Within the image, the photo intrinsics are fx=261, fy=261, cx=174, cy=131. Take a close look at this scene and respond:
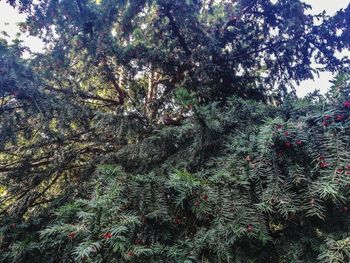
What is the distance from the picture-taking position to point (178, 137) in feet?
8.13

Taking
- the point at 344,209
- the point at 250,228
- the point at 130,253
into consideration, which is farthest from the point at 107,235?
the point at 344,209

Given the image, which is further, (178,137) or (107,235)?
(178,137)

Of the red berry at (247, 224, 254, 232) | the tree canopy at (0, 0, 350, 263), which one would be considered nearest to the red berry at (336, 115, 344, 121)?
the tree canopy at (0, 0, 350, 263)

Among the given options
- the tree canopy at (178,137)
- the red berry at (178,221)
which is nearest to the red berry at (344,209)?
the tree canopy at (178,137)

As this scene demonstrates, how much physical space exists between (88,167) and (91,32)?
1830mm

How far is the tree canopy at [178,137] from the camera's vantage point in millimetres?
1393

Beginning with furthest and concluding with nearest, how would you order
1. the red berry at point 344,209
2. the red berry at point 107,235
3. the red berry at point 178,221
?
the red berry at point 178,221, the red berry at point 344,209, the red berry at point 107,235

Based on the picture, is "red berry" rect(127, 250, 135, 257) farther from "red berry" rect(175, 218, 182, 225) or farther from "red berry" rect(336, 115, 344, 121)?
"red berry" rect(336, 115, 344, 121)

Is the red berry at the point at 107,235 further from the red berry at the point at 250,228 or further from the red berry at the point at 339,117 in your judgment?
the red berry at the point at 339,117

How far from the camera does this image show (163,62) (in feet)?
12.5

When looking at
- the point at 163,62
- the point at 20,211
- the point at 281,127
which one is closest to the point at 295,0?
the point at 163,62

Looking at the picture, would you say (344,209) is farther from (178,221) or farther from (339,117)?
(178,221)

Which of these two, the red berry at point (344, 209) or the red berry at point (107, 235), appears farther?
the red berry at point (344, 209)

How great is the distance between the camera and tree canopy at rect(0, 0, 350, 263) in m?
1.39
